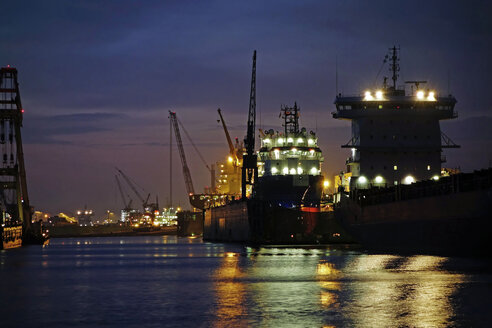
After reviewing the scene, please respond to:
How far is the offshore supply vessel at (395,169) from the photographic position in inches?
2023

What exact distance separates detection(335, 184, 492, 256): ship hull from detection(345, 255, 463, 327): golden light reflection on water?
1970 mm

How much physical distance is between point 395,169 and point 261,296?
44.1m

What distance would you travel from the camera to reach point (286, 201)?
96.8m

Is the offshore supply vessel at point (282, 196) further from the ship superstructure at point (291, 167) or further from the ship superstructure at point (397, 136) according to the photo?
the ship superstructure at point (397, 136)

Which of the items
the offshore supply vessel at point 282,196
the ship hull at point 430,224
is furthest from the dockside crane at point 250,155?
the ship hull at point 430,224

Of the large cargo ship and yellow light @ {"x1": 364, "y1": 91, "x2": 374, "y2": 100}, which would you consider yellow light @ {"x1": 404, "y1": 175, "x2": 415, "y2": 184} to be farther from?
the large cargo ship

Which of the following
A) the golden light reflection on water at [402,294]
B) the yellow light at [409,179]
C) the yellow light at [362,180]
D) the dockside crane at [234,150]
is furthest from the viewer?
the dockside crane at [234,150]

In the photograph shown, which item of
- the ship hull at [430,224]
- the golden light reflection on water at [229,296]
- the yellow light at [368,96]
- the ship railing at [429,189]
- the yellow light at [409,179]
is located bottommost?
the golden light reflection on water at [229,296]

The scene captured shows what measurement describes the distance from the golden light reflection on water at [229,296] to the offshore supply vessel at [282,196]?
42.0 m

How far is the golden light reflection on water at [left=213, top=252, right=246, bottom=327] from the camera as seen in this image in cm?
2441

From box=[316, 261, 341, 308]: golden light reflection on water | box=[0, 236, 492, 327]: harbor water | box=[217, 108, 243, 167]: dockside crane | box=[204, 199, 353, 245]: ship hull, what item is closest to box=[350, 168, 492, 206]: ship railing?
box=[0, 236, 492, 327]: harbor water

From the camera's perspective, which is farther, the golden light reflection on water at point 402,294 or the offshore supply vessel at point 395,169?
the offshore supply vessel at point 395,169

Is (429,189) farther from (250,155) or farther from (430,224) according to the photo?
(250,155)

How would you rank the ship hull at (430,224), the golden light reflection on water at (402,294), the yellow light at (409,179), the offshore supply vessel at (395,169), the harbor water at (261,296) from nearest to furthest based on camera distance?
the golden light reflection on water at (402,294)
the harbor water at (261,296)
the ship hull at (430,224)
the offshore supply vessel at (395,169)
the yellow light at (409,179)
